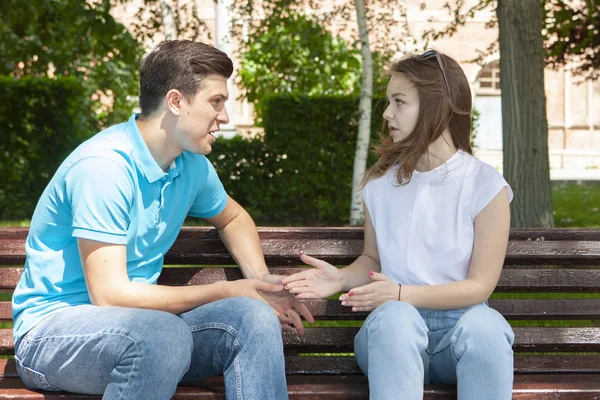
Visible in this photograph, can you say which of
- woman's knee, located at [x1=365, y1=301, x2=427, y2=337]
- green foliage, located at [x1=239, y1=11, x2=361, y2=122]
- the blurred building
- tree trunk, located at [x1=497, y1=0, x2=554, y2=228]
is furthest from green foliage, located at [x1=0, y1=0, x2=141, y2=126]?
the blurred building

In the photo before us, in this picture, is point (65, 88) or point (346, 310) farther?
point (65, 88)

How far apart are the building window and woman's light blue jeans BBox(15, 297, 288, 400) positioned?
26.3m

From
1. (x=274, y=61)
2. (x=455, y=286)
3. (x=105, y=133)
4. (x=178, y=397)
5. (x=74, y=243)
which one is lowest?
(x=178, y=397)

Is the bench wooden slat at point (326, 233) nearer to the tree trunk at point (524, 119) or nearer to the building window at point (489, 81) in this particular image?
the tree trunk at point (524, 119)

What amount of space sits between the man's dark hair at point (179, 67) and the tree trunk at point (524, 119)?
4402mm

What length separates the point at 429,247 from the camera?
308 cm

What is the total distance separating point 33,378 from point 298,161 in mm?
8435

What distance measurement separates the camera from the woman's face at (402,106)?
123 inches

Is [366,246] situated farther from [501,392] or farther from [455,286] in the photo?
[501,392]

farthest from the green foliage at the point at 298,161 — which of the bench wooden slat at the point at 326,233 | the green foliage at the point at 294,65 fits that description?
the bench wooden slat at the point at 326,233

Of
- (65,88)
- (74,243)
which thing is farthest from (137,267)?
(65,88)

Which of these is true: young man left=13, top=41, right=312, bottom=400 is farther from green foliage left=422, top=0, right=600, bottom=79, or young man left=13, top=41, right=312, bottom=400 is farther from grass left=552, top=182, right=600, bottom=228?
grass left=552, top=182, right=600, bottom=228

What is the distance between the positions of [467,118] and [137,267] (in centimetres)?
125

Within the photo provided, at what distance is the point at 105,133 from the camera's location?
9.57 ft
